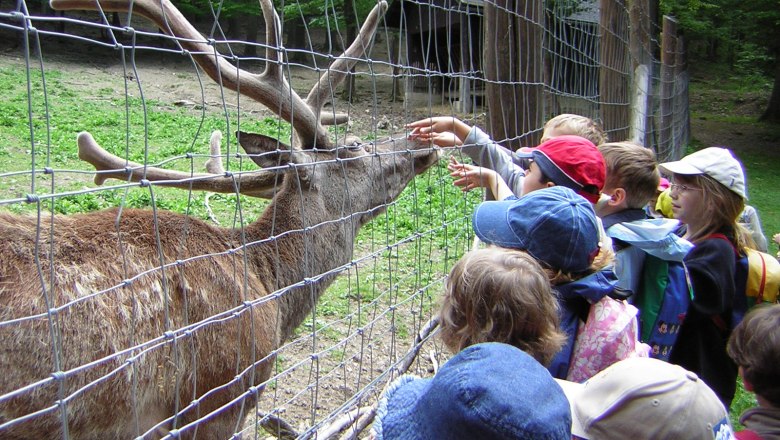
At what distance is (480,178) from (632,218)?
0.70 meters

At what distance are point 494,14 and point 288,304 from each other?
6.26 feet

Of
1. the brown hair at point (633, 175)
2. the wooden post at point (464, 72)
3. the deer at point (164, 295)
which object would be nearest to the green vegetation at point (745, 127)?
the brown hair at point (633, 175)

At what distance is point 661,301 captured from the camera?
2.94 meters

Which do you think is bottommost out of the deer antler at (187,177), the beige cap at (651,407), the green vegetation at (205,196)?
the green vegetation at (205,196)

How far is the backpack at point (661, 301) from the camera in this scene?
293 cm

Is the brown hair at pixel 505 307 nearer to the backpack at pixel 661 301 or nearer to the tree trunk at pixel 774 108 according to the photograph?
the backpack at pixel 661 301

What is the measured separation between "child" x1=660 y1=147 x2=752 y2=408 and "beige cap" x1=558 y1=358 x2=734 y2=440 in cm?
146

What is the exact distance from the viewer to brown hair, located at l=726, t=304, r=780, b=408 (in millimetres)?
2371

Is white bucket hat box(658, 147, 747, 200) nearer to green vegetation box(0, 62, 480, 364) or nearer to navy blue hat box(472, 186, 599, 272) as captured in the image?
green vegetation box(0, 62, 480, 364)

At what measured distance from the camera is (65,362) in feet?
8.40

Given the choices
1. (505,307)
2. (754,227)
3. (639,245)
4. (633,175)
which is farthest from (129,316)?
(754,227)

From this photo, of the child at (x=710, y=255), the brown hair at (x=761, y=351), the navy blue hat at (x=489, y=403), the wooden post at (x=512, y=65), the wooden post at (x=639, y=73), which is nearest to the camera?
the navy blue hat at (x=489, y=403)

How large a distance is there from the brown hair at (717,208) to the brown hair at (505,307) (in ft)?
5.35

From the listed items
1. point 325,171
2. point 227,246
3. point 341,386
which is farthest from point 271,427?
point 325,171
